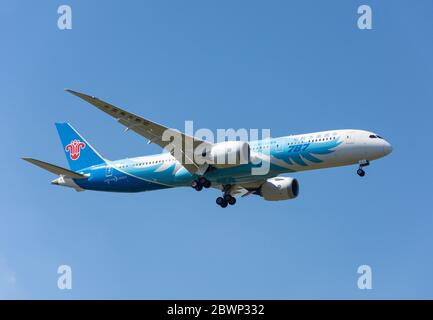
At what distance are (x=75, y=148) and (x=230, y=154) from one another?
15.3m

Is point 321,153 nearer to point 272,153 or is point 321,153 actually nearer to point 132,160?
point 272,153

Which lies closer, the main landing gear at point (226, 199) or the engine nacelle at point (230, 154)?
the engine nacelle at point (230, 154)

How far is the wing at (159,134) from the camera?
45.1 m

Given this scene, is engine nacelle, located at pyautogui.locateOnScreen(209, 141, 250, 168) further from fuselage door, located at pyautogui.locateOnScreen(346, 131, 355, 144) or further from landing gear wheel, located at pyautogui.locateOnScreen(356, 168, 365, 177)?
landing gear wheel, located at pyautogui.locateOnScreen(356, 168, 365, 177)

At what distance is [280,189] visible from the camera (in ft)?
177

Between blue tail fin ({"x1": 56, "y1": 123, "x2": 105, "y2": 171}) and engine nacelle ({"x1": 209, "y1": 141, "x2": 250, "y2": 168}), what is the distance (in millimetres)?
10686

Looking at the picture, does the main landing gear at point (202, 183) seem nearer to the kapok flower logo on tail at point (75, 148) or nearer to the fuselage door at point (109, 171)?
the fuselage door at point (109, 171)

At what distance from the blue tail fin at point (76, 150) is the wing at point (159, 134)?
7940 mm

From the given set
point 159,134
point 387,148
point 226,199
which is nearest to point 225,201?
point 226,199

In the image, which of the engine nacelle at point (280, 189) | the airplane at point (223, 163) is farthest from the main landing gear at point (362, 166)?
the engine nacelle at point (280, 189)

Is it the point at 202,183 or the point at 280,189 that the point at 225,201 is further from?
the point at 202,183

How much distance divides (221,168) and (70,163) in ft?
45.9

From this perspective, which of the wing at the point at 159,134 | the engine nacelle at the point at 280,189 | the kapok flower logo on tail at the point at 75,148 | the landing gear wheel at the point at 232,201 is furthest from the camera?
the kapok flower logo on tail at the point at 75,148

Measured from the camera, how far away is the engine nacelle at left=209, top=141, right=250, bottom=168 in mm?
46969
